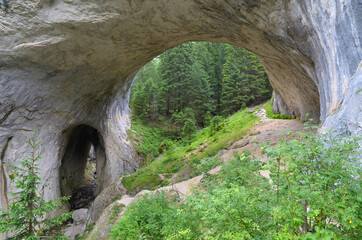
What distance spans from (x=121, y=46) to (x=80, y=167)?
1428cm

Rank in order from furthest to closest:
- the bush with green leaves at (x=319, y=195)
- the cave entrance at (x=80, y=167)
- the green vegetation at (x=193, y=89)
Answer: the green vegetation at (x=193, y=89), the cave entrance at (x=80, y=167), the bush with green leaves at (x=319, y=195)

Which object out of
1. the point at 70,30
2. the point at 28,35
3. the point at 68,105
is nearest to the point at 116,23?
the point at 70,30

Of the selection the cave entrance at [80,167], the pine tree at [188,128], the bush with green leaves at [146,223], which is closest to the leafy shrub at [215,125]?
the pine tree at [188,128]

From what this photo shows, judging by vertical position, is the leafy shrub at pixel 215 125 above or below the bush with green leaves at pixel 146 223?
below

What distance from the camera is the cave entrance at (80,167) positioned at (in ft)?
50.4

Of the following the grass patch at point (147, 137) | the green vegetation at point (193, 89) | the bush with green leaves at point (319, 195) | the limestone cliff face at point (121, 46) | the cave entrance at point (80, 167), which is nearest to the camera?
the bush with green leaves at point (319, 195)

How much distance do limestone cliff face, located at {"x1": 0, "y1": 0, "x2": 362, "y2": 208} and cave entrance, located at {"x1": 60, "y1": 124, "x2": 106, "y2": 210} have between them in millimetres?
3695

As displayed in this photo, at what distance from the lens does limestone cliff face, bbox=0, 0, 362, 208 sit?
191 inches

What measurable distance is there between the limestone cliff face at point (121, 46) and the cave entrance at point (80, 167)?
3.70 metres

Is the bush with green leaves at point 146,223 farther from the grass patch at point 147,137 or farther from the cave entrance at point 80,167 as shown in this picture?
the grass patch at point 147,137

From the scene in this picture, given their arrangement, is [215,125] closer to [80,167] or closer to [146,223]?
[80,167]

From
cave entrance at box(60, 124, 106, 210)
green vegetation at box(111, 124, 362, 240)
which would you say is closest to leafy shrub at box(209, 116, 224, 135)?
cave entrance at box(60, 124, 106, 210)

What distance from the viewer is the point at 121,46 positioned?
33.2 ft

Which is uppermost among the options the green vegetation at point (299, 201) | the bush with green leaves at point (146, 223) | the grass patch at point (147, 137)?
the green vegetation at point (299, 201)
